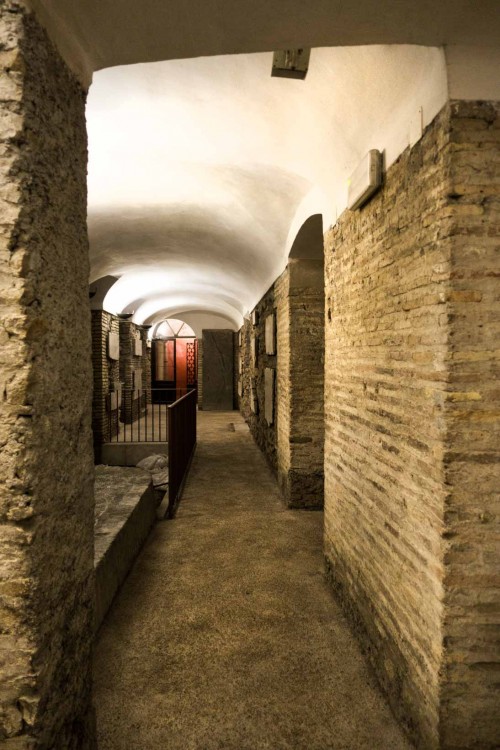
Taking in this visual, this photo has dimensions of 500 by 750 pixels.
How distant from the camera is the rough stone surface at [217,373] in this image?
16250mm

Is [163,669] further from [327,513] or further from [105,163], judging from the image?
[105,163]

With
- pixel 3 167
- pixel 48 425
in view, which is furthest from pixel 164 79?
pixel 48 425

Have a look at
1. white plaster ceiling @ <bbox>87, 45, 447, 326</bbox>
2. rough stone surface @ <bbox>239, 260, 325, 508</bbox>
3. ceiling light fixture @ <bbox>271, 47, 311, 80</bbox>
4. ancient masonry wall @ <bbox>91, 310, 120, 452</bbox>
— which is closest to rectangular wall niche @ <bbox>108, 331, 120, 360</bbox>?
ancient masonry wall @ <bbox>91, 310, 120, 452</bbox>

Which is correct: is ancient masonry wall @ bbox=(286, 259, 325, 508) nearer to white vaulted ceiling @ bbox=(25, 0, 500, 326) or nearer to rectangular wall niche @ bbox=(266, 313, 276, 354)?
white vaulted ceiling @ bbox=(25, 0, 500, 326)

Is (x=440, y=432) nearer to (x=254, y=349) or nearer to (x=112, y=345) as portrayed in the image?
(x=254, y=349)

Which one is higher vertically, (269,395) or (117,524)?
(269,395)

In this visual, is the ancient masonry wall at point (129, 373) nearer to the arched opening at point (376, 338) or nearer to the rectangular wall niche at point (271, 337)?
the rectangular wall niche at point (271, 337)

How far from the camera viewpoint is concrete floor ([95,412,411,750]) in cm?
228

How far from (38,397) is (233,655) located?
2221 millimetres

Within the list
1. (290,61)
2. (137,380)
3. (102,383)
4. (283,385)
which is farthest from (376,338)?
(137,380)

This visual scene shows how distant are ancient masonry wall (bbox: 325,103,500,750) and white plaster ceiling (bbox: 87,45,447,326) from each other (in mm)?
321

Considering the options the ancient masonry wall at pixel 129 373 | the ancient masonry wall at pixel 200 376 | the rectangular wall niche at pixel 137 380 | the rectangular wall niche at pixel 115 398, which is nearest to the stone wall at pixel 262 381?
the rectangular wall niche at pixel 115 398

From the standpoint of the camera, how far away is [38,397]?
146 cm

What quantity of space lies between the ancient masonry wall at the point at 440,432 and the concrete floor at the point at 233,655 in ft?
1.00
